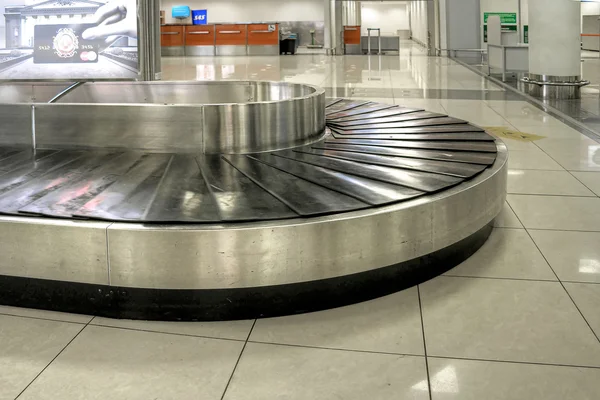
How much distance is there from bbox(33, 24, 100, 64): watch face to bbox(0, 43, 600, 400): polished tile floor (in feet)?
9.50

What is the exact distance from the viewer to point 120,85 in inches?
199

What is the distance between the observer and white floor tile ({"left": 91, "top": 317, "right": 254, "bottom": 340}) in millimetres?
2072

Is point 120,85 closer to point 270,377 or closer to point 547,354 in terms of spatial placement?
point 270,377

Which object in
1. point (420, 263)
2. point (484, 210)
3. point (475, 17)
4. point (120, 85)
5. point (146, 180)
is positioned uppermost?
point (475, 17)

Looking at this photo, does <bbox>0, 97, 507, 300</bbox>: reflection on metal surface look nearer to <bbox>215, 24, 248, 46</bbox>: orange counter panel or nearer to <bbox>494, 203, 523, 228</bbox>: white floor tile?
<bbox>494, 203, 523, 228</bbox>: white floor tile

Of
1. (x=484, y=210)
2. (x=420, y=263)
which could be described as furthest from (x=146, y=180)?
(x=484, y=210)

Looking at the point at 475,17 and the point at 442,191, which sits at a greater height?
the point at 475,17

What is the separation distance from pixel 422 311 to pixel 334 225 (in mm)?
489

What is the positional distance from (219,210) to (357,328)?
73 cm

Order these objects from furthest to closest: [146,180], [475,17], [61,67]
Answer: [475,17], [61,67], [146,180]

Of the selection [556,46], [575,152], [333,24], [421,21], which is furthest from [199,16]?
[575,152]

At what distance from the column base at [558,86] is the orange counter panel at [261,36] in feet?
53.6

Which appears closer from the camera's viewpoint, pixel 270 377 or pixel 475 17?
pixel 270 377

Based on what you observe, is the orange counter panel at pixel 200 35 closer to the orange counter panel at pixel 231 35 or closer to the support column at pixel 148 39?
the orange counter panel at pixel 231 35
